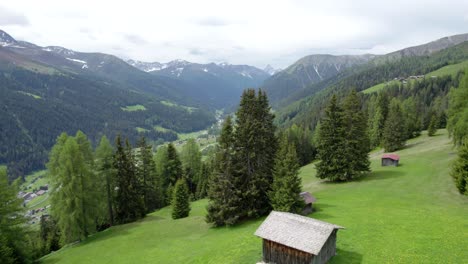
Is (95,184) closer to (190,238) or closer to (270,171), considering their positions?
(190,238)

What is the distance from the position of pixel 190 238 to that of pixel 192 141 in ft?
164

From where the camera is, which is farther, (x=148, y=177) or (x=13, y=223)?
(x=148, y=177)

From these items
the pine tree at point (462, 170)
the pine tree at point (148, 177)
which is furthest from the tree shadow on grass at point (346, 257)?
the pine tree at point (148, 177)

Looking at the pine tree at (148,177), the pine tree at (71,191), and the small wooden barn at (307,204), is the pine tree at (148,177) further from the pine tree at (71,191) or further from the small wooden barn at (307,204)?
the small wooden barn at (307,204)

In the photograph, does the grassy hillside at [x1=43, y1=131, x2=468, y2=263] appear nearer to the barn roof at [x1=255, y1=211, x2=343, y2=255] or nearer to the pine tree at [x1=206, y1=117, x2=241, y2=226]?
the pine tree at [x1=206, y1=117, x2=241, y2=226]

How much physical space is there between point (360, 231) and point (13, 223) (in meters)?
41.9

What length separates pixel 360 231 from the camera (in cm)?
3056

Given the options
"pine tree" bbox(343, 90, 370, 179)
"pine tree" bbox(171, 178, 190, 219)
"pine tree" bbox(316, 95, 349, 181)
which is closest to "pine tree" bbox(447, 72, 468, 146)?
"pine tree" bbox(343, 90, 370, 179)

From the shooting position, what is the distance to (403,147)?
78938mm

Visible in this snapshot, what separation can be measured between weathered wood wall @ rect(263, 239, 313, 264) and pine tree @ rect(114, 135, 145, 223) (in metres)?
31.5

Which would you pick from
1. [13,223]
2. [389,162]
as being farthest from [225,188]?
[389,162]

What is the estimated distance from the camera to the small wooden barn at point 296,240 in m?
23.7

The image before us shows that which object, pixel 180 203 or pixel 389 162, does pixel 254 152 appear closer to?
pixel 180 203

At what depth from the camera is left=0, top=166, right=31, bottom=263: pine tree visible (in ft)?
125
